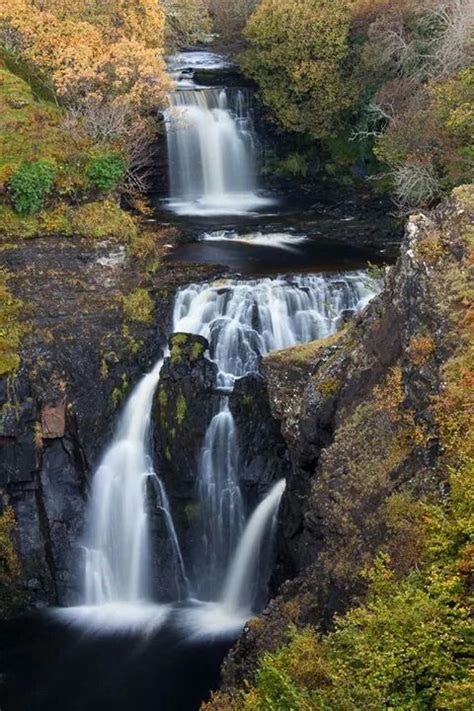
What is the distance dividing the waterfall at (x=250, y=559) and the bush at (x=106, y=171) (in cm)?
1107

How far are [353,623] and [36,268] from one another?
16.6 metres

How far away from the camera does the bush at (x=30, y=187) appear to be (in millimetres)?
23766

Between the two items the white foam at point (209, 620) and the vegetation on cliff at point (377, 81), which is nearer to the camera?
the white foam at point (209, 620)

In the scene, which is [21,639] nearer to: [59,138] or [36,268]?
[36,268]

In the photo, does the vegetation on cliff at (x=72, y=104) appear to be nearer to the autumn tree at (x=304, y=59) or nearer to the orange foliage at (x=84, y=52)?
the orange foliage at (x=84, y=52)

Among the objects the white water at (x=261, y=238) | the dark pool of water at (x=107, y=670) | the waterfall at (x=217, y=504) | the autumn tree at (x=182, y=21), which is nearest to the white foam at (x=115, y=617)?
the dark pool of water at (x=107, y=670)

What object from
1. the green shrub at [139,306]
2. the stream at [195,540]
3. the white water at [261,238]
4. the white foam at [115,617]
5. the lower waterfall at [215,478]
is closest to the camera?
the stream at [195,540]

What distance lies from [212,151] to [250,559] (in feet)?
64.6

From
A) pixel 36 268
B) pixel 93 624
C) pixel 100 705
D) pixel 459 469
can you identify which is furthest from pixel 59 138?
pixel 459 469

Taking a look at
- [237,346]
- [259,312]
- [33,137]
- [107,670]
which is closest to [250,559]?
[107,670]

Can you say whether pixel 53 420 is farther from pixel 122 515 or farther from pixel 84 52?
pixel 84 52

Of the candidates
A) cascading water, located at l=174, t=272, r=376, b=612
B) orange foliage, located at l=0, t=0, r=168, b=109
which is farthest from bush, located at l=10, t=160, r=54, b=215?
cascading water, located at l=174, t=272, r=376, b=612

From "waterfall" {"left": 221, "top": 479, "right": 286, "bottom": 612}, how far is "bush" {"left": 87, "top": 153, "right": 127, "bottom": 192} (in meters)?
11.1

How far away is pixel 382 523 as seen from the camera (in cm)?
1268
